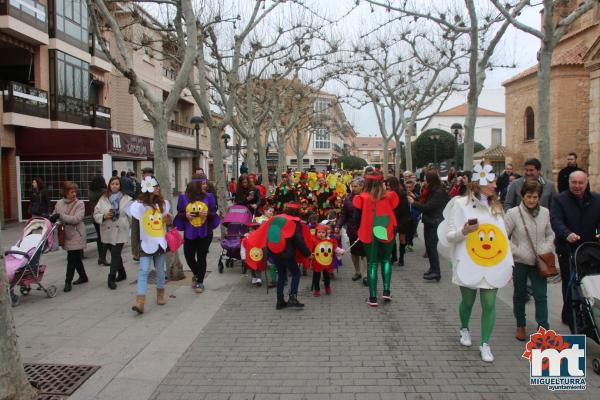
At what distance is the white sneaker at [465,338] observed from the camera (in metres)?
5.10

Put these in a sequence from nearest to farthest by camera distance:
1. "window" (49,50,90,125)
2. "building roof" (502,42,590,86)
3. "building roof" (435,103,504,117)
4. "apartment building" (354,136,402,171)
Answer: "window" (49,50,90,125) → "building roof" (502,42,590,86) → "building roof" (435,103,504,117) → "apartment building" (354,136,402,171)

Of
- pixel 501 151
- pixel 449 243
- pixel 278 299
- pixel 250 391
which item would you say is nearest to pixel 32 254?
pixel 278 299

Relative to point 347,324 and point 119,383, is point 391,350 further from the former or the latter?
point 119,383

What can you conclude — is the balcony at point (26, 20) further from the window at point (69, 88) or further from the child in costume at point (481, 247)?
the child in costume at point (481, 247)

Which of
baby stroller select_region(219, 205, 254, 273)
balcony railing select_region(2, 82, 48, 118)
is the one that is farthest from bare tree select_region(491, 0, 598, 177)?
balcony railing select_region(2, 82, 48, 118)

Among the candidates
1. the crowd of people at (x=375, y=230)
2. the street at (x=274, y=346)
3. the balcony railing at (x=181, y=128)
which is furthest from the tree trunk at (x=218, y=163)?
the balcony railing at (x=181, y=128)

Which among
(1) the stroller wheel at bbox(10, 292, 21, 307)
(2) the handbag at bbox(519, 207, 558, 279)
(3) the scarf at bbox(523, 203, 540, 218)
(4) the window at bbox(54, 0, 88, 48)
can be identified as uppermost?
(4) the window at bbox(54, 0, 88, 48)

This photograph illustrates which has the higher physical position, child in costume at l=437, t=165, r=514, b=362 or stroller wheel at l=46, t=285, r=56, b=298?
child in costume at l=437, t=165, r=514, b=362

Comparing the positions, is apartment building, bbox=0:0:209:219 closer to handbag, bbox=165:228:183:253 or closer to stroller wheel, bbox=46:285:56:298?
stroller wheel, bbox=46:285:56:298

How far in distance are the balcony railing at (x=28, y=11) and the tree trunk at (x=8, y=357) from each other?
59.9 ft

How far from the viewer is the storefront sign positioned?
19.9 metres

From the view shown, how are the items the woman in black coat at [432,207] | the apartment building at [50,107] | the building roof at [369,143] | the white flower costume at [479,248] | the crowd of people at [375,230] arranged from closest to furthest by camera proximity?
the white flower costume at [479,248], the crowd of people at [375,230], the woman in black coat at [432,207], the apartment building at [50,107], the building roof at [369,143]

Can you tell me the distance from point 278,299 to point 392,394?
9.42 feet

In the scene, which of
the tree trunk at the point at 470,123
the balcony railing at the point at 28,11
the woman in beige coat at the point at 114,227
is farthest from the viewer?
the balcony railing at the point at 28,11
